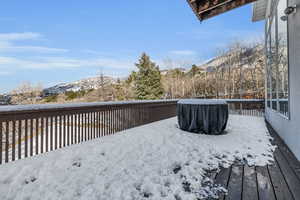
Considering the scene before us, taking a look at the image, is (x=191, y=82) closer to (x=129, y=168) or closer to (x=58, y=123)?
(x=58, y=123)

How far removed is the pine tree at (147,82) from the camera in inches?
920

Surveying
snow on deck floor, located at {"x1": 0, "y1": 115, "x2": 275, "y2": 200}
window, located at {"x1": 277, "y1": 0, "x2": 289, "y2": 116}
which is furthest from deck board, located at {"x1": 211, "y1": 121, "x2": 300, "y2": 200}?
window, located at {"x1": 277, "y1": 0, "x2": 289, "y2": 116}

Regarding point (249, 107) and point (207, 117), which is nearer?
point (207, 117)

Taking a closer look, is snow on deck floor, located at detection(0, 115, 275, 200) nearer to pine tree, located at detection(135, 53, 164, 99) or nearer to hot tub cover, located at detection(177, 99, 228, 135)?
hot tub cover, located at detection(177, 99, 228, 135)

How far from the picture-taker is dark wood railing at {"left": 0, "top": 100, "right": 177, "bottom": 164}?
2691 mm

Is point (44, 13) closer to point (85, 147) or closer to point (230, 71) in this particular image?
point (85, 147)

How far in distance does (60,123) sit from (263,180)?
3.29 m

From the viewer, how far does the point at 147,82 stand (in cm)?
2356

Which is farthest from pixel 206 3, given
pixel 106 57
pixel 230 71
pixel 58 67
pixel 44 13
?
pixel 106 57

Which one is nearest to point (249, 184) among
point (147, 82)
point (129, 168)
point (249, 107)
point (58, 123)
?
point (129, 168)

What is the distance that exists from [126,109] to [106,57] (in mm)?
26070

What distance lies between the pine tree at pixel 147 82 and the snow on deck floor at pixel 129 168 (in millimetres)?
19340

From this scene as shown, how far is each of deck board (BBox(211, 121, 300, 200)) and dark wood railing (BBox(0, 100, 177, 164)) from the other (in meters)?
2.73

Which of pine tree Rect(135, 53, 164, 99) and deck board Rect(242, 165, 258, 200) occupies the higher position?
pine tree Rect(135, 53, 164, 99)
